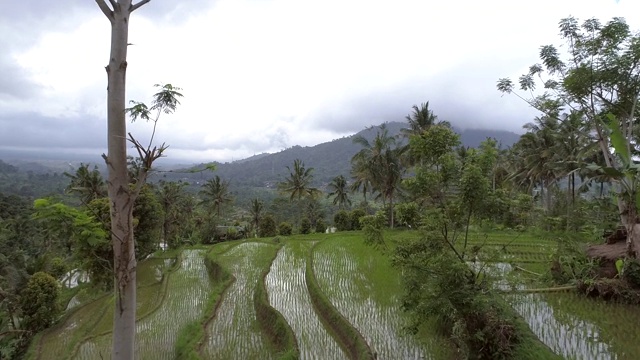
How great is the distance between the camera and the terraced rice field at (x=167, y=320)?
403 inches

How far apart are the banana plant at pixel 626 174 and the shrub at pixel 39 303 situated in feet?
67.3

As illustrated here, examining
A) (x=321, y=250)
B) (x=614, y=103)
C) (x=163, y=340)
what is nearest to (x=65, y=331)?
(x=163, y=340)

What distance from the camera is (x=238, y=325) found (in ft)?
35.8

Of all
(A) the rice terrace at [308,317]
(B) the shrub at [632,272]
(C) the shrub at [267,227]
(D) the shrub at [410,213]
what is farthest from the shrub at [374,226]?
(C) the shrub at [267,227]

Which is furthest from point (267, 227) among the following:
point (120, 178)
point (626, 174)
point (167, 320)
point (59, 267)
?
point (120, 178)

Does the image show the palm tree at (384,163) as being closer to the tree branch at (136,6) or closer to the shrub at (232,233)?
the shrub at (232,233)

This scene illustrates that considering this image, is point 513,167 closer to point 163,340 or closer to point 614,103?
point 614,103

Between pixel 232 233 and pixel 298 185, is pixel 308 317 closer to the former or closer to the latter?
Result: pixel 298 185

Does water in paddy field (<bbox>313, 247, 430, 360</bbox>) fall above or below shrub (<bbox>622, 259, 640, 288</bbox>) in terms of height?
below

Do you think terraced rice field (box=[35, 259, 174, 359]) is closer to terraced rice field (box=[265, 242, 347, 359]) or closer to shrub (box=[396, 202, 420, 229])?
terraced rice field (box=[265, 242, 347, 359])

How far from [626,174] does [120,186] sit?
1088 cm

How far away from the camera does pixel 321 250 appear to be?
20.3 meters

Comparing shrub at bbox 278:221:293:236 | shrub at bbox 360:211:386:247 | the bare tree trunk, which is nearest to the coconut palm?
shrub at bbox 278:221:293:236

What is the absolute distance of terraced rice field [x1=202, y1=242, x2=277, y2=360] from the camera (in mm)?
9172
